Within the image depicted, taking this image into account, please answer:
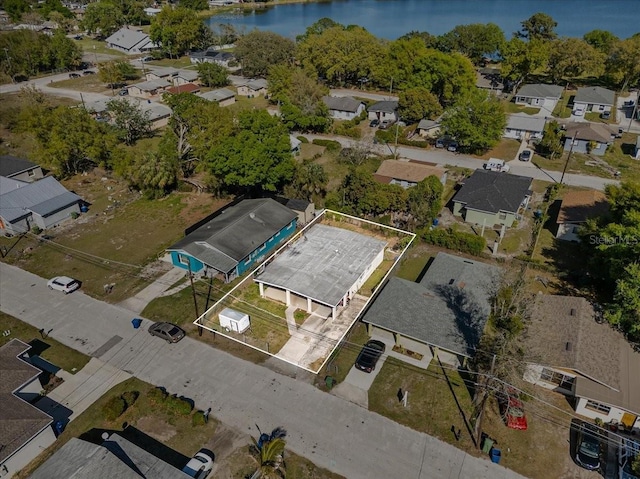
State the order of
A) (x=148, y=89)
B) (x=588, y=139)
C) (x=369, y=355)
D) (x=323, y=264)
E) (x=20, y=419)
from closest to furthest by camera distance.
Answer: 1. (x=20, y=419)
2. (x=369, y=355)
3. (x=323, y=264)
4. (x=588, y=139)
5. (x=148, y=89)

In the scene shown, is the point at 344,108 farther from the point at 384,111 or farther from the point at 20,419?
the point at 20,419

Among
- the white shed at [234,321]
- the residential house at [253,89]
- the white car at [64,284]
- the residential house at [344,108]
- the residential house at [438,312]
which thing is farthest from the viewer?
the residential house at [253,89]

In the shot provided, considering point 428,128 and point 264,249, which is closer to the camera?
point 264,249

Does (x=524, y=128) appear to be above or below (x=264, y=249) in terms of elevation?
above

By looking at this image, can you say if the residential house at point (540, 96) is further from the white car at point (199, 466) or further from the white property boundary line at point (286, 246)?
the white car at point (199, 466)

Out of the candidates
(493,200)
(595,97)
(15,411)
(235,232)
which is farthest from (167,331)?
(595,97)

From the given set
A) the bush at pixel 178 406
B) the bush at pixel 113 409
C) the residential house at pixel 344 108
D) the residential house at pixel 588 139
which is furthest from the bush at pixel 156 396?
the residential house at pixel 344 108

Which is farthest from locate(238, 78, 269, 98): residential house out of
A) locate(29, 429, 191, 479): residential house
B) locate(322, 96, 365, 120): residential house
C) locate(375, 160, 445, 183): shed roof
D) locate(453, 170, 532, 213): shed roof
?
locate(29, 429, 191, 479): residential house
